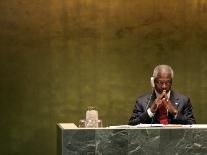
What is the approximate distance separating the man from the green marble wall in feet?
7.22

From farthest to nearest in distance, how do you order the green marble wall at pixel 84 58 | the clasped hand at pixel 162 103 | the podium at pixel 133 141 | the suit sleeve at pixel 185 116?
the green marble wall at pixel 84 58
the suit sleeve at pixel 185 116
the clasped hand at pixel 162 103
the podium at pixel 133 141

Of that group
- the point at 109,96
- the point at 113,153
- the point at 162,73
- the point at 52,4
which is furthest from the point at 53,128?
the point at 113,153

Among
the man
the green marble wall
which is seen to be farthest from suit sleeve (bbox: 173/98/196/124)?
the green marble wall

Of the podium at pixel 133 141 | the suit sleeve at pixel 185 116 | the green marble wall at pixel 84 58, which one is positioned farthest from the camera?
the green marble wall at pixel 84 58

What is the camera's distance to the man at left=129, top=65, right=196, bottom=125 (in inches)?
257

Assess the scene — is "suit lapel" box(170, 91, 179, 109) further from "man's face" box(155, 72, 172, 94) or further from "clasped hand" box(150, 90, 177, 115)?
"clasped hand" box(150, 90, 177, 115)

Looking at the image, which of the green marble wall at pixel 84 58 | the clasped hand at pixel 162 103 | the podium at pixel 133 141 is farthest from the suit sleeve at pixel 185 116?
the green marble wall at pixel 84 58

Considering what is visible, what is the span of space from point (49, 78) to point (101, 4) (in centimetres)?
117

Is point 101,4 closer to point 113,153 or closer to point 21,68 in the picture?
point 21,68

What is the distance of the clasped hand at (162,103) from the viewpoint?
6.49m

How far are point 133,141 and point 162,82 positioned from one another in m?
1.13

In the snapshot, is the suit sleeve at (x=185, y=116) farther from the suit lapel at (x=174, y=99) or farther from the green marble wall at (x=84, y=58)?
the green marble wall at (x=84, y=58)

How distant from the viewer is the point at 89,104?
9094 millimetres

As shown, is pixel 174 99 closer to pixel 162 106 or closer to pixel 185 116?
pixel 185 116
